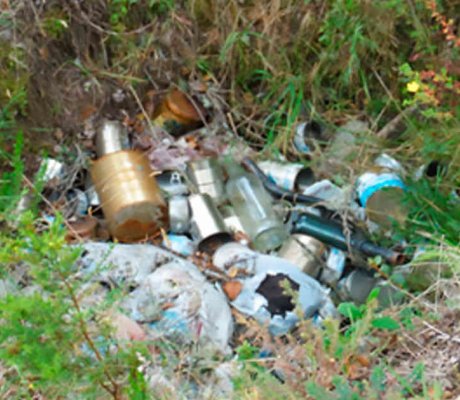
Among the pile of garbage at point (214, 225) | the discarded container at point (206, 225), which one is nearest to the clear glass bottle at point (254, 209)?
the pile of garbage at point (214, 225)

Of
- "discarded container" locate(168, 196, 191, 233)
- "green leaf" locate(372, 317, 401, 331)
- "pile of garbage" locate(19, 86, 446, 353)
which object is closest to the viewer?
"green leaf" locate(372, 317, 401, 331)

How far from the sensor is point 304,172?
3377 mm

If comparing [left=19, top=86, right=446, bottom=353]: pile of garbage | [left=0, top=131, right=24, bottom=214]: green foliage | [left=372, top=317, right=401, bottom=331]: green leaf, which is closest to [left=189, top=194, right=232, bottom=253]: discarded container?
[left=19, top=86, right=446, bottom=353]: pile of garbage

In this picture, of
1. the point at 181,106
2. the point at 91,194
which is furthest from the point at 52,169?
the point at 181,106

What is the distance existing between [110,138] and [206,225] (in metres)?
0.61

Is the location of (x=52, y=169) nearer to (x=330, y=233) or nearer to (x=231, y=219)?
(x=231, y=219)

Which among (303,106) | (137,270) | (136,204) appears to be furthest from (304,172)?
(137,270)

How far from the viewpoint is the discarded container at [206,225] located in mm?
3057

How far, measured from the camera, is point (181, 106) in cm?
356

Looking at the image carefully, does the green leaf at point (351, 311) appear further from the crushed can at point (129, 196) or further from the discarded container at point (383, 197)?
the crushed can at point (129, 196)

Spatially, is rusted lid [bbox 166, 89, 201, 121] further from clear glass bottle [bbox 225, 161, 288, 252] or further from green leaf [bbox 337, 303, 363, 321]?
green leaf [bbox 337, 303, 363, 321]

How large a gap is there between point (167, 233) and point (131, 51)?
0.86m

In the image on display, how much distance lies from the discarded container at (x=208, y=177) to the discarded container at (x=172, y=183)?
0.15 feet

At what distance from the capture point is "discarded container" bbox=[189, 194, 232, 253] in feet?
10.0
